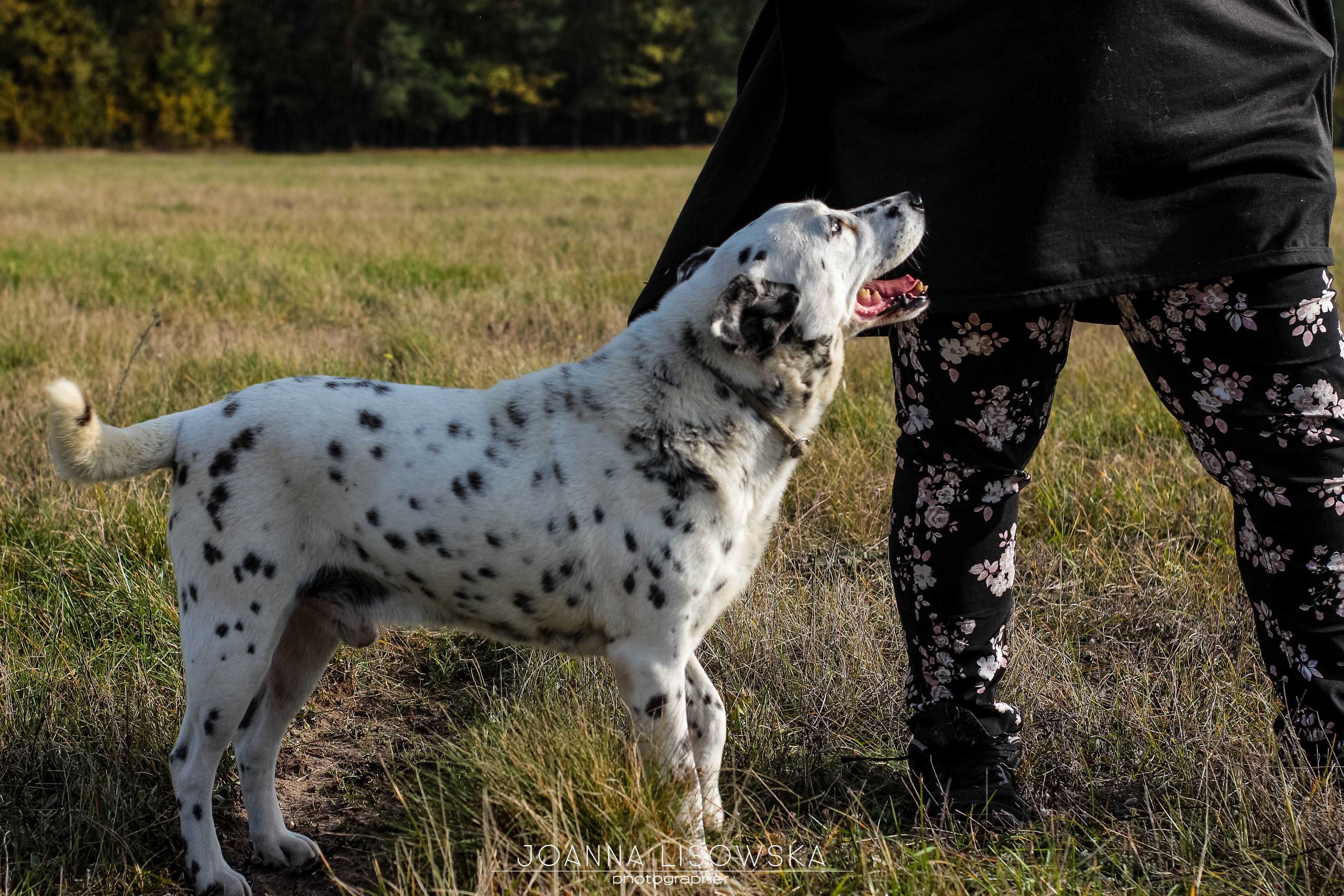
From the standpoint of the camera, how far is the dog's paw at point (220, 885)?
2707mm

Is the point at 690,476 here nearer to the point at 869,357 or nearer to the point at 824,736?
the point at 824,736

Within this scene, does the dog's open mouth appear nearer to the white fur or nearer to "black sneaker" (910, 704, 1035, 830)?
→ the white fur

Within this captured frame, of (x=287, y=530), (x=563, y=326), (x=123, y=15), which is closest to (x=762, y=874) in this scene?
(x=287, y=530)

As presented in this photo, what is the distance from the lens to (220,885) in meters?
2.72

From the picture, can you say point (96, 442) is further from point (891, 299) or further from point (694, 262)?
point (891, 299)

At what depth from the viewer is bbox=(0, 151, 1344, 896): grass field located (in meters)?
2.49

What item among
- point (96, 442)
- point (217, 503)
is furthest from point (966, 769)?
point (96, 442)

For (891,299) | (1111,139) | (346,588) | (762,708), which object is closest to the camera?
(1111,139)

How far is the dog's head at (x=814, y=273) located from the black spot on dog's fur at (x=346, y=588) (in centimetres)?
104

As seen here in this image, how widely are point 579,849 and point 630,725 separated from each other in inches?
A: 29.2

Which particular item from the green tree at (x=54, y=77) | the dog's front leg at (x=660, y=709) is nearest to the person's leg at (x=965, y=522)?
the dog's front leg at (x=660, y=709)

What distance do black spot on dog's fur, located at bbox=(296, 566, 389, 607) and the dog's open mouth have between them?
54.2 inches

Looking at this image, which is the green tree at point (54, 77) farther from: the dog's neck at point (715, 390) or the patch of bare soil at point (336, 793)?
the dog's neck at point (715, 390)

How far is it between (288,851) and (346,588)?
2.32 feet
